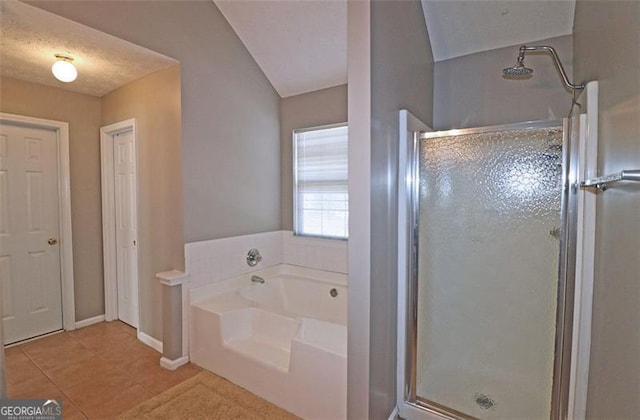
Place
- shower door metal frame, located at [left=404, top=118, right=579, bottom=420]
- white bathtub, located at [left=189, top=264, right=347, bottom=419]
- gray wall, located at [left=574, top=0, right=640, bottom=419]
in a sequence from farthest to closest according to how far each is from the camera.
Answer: white bathtub, located at [left=189, top=264, right=347, bottom=419] → shower door metal frame, located at [left=404, top=118, right=579, bottom=420] → gray wall, located at [left=574, top=0, right=640, bottom=419]

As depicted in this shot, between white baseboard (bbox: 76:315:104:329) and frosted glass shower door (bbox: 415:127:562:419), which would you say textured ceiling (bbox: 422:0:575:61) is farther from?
white baseboard (bbox: 76:315:104:329)

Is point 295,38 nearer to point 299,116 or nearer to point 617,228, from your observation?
point 299,116

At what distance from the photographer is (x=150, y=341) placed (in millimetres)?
2814

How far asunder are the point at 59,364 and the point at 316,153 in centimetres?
280

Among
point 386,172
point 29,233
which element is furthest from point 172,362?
point 386,172

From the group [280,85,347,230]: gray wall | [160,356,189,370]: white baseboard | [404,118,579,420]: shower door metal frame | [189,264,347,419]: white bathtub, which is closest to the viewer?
[404,118,579,420]: shower door metal frame

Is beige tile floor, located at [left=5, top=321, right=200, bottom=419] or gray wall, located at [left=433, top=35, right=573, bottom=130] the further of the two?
gray wall, located at [left=433, top=35, right=573, bottom=130]

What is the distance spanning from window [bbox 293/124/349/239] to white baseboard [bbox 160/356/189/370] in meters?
→ 1.57

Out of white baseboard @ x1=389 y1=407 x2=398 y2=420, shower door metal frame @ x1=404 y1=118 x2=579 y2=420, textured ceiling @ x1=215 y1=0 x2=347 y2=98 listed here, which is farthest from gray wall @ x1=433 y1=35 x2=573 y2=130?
white baseboard @ x1=389 y1=407 x2=398 y2=420

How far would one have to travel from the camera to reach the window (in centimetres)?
313

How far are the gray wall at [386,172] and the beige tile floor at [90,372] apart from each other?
1.49m

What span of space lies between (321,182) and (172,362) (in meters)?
2.03

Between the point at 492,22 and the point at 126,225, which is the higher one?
the point at 492,22

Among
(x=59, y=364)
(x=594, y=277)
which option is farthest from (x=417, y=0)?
(x=59, y=364)
